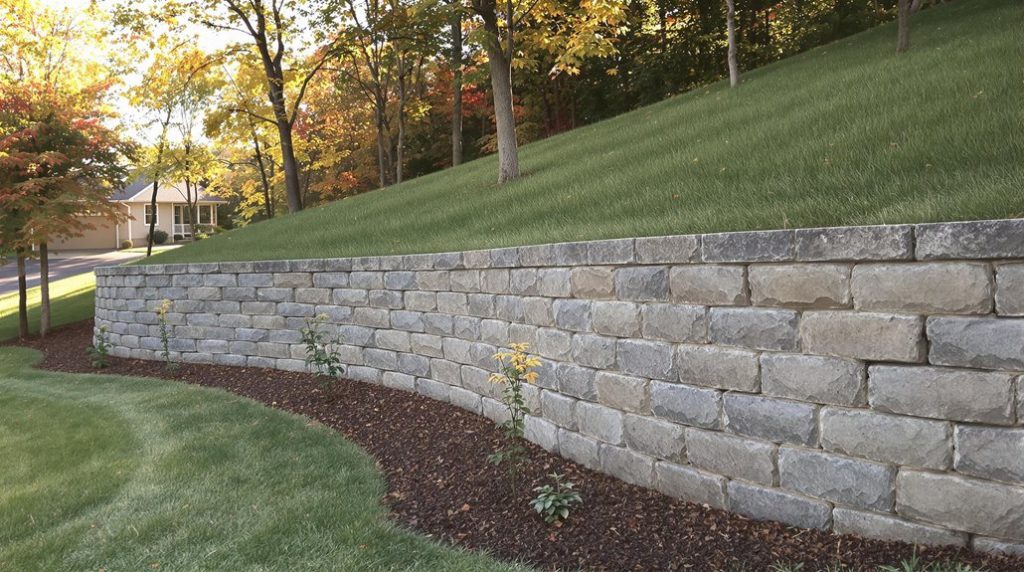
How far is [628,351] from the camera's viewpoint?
390 centimetres

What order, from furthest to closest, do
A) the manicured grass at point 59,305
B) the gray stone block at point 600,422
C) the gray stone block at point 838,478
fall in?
the manicured grass at point 59,305 < the gray stone block at point 600,422 < the gray stone block at point 838,478

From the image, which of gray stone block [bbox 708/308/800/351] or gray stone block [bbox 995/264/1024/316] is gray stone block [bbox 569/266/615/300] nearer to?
gray stone block [bbox 708/308/800/351]

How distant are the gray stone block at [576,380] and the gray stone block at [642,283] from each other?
2.00ft

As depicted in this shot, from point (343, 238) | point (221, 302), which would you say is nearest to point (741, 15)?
point (343, 238)

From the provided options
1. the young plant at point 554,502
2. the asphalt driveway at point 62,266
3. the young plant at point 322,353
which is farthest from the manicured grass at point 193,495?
the asphalt driveway at point 62,266

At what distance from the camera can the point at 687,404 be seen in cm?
357

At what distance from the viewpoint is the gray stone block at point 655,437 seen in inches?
143

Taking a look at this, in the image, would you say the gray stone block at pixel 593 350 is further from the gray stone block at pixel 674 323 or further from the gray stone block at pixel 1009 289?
the gray stone block at pixel 1009 289

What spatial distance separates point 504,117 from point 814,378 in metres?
7.96

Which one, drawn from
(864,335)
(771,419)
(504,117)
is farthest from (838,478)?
(504,117)

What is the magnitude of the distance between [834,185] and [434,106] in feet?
68.7

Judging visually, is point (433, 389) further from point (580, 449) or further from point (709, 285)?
point (709, 285)

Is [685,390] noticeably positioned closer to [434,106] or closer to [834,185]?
[834,185]

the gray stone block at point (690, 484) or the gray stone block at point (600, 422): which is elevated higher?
the gray stone block at point (600, 422)
